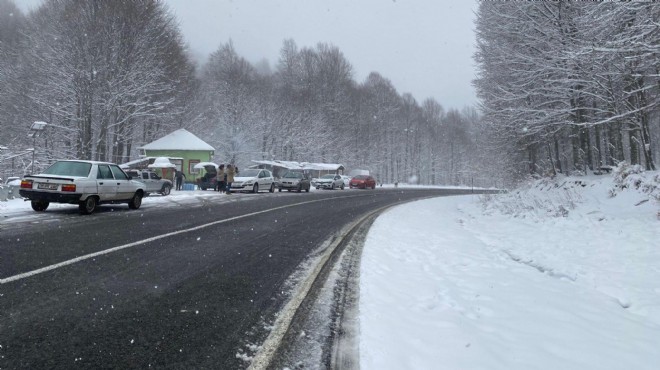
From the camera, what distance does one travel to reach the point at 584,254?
23.1 ft

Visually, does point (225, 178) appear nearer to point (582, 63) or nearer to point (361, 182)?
point (582, 63)

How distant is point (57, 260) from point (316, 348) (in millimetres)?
4303

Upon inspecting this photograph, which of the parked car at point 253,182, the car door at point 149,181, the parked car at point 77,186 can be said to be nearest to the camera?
the parked car at point 77,186

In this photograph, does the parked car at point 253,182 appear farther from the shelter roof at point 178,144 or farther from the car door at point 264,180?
the shelter roof at point 178,144

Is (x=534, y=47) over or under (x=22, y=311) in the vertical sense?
over

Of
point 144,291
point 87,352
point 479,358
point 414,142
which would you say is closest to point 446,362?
point 479,358

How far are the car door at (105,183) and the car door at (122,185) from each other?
142mm

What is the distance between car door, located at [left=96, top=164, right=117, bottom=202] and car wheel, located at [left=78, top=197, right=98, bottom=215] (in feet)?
1.40

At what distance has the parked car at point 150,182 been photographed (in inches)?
766

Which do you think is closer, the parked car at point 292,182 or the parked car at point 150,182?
the parked car at point 150,182

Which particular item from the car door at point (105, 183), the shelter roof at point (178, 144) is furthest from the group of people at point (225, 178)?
the shelter roof at point (178, 144)

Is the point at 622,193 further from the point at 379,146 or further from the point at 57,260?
the point at 379,146

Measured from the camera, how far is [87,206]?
10.6 m

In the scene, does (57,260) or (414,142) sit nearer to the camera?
(57,260)
